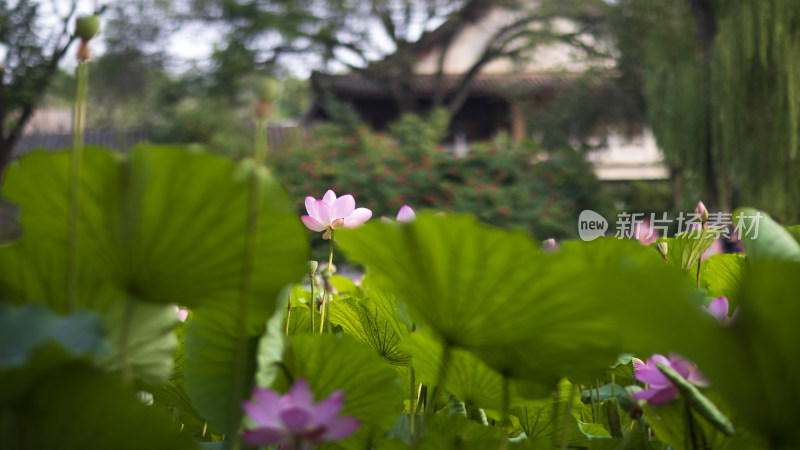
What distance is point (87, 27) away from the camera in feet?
0.58

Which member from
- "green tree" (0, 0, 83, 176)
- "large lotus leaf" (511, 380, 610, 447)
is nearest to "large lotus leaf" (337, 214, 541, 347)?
"large lotus leaf" (511, 380, 610, 447)

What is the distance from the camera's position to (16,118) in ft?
27.8

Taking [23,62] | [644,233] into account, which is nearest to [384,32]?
[23,62]

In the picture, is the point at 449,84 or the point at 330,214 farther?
the point at 449,84

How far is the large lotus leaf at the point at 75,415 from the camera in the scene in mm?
151

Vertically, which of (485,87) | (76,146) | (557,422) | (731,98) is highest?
(485,87)

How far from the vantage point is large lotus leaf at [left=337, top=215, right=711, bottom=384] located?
0.63 ft

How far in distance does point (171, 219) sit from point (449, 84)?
11.9 metres

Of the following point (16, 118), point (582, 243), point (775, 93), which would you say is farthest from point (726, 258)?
point (16, 118)

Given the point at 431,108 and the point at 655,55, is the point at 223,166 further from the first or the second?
the point at 431,108

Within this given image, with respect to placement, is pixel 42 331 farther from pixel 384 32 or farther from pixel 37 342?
pixel 384 32

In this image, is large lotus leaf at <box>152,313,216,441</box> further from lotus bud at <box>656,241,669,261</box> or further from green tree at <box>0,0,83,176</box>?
green tree at <box>0,0,83,176</box>

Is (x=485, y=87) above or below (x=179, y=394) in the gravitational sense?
above

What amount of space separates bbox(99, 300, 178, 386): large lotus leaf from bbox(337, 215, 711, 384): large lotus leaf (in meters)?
0.06
